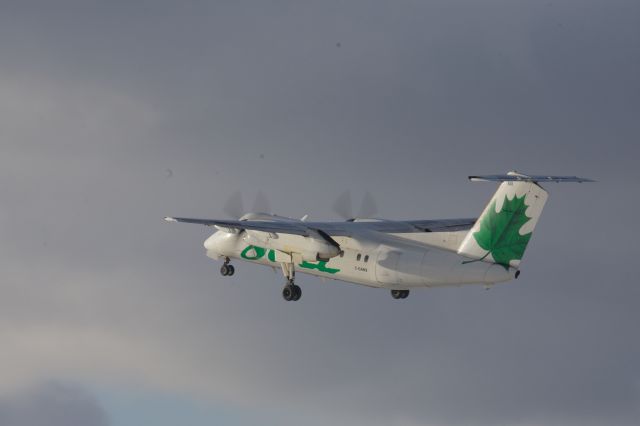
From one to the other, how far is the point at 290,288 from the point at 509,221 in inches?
629

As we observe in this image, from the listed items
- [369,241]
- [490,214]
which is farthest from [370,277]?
[490,214]

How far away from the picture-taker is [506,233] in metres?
95.4

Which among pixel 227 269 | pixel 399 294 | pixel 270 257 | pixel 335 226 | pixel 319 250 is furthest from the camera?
pixel 227 269

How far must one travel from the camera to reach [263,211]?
11050cm

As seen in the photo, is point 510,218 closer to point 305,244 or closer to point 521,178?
point 521,178

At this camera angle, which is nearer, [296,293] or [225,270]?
[296,293]

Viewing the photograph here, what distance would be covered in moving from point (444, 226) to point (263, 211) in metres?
11.6

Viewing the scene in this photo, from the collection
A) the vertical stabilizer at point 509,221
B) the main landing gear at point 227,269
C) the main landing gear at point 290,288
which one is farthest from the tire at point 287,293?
the vertical stabilizer at point 509,221

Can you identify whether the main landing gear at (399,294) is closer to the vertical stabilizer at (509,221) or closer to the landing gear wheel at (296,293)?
the landing gear wheel at (296,293)

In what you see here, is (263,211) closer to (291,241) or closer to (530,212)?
(291,241)

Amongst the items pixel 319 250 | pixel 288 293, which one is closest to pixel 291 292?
pixel 288 293

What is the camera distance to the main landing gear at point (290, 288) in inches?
4146

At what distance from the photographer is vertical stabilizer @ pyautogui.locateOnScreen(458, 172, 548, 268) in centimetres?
9469

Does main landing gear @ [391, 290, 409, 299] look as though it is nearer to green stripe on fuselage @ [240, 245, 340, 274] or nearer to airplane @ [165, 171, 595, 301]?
airplane @ [165, 171, 595, 301]
